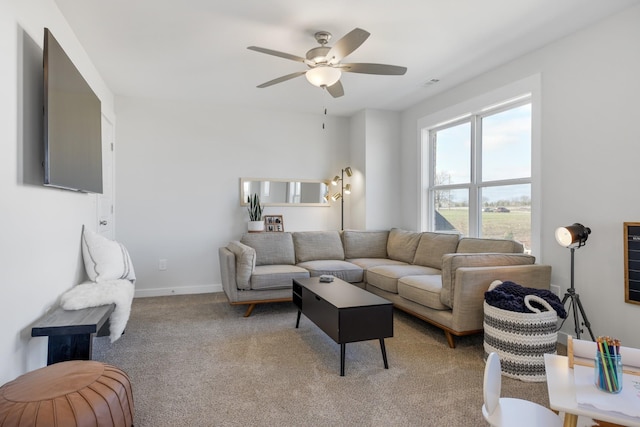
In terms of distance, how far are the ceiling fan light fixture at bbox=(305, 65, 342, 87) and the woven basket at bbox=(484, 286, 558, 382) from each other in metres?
2.01

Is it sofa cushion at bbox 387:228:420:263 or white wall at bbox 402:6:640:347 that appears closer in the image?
white wall at bbox 402:6:640:347

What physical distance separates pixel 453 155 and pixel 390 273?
1.70 meters

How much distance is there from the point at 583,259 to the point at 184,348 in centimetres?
314

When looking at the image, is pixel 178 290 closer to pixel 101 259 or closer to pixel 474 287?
pixel 101 259

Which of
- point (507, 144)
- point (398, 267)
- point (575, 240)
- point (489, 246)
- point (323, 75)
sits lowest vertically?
point (398, 267)

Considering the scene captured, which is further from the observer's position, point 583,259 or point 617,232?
point 583,259

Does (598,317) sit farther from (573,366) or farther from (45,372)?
(45,372)

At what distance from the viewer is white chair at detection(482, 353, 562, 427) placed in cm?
124

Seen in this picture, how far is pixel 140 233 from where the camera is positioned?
4469mm

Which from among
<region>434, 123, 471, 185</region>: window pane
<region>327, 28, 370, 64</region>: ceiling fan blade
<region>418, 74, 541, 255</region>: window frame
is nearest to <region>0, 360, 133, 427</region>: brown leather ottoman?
<region>327, 28, 370, 64</region>: ceiling fan blade

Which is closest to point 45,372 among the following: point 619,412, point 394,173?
point 619,412

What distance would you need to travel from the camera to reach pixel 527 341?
7.61 feet

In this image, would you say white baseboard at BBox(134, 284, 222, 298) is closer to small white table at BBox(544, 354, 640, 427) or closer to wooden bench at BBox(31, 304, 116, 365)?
wooden bench at BBox(31, 304, 116, 365)

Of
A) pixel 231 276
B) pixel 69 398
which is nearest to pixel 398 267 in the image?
pixel 231 276
